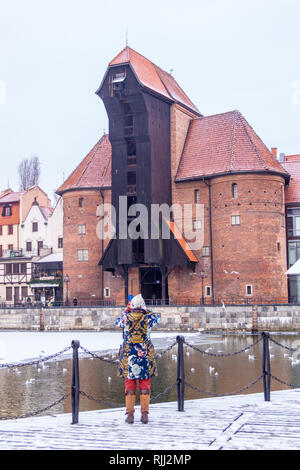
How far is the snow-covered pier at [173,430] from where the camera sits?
8203 mm

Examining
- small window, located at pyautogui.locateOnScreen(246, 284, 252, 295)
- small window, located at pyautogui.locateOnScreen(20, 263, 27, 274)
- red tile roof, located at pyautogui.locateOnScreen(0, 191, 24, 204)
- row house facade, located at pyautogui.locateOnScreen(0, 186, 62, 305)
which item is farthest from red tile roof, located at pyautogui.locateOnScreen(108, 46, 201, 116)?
small window, located at pyautogui.locateOnScreen(20, 263, 27, 274)

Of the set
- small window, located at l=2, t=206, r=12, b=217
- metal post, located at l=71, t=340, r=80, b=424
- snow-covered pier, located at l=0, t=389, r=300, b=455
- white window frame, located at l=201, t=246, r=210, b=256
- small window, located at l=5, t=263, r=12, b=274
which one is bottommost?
snow-covered pier, located at l=0, t=389, r=300, b=455

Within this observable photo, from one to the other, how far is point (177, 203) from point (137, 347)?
127ft

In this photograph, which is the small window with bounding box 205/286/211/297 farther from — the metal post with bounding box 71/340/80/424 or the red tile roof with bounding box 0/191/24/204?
the metal post with bounding box 71/340/80/424

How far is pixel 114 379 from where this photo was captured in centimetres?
1919

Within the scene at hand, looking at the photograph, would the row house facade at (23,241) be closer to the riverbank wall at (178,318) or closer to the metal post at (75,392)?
the riverbank wall at (178,318)

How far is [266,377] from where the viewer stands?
12.0 meters

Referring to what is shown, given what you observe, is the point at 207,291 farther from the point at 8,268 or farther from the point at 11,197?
the point at 11,197

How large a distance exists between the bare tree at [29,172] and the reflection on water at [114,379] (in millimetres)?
Result: 59816

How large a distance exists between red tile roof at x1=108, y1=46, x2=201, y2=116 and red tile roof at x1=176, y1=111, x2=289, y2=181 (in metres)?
3.01

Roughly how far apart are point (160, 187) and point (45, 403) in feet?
109

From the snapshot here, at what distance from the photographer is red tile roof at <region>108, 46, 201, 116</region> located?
4672cm
